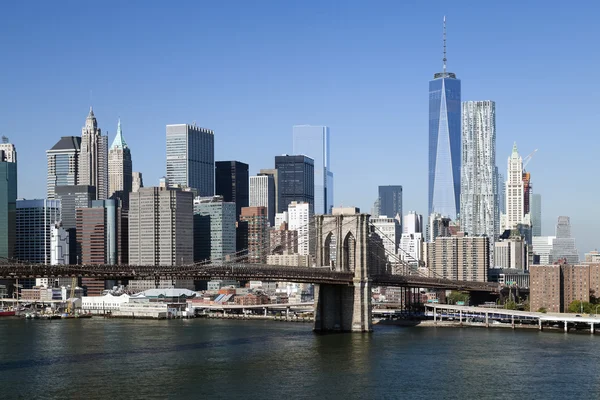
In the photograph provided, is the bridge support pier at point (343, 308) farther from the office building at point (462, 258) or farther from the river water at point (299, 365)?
the office building at point (462, 258)

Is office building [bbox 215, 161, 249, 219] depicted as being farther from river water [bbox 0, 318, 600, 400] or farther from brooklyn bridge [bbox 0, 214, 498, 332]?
river water [bbox 0, 318, 600, 400]

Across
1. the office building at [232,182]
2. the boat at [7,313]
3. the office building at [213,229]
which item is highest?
the office building at [232,182]

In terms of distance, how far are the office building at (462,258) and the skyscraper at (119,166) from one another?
76.6 meters

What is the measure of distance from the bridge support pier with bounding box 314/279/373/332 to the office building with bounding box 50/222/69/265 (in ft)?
275

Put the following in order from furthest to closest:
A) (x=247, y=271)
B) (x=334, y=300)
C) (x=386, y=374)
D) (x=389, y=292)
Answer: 1. (x=389, y=292)
2. (x=334, y=300)
3. (x=247, y=271)
4. (x=386, y=374)

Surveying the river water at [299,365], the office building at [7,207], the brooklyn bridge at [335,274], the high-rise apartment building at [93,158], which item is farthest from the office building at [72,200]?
the river water at [299,365]

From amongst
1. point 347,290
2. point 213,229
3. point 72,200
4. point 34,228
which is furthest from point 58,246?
point 347,290

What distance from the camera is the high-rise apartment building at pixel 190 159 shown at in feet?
614

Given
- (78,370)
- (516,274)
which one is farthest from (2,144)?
(78,370)

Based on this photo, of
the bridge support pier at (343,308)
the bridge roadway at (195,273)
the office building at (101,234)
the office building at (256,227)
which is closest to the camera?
the bridge roadway at (195,273)

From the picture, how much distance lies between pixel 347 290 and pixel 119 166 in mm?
135518

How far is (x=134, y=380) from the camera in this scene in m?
38.1

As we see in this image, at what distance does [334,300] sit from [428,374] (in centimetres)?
2152

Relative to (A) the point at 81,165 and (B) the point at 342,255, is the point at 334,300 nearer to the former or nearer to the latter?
(B) the point at 342,255
